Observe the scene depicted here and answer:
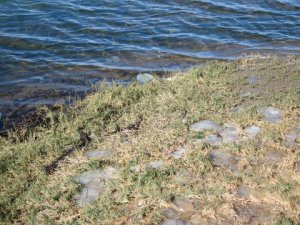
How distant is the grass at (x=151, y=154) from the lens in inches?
165

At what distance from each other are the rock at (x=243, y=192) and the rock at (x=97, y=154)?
5.18ft

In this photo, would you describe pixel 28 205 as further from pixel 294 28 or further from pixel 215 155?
pixel 294 28

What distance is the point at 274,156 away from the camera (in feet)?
16.2

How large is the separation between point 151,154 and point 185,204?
0.91 m

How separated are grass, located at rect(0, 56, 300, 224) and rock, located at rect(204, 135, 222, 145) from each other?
0.39 ft

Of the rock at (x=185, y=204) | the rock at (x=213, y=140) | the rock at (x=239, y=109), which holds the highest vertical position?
the rock at (x=239, y=109)

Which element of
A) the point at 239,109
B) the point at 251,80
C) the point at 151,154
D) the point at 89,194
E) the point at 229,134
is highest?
the point at 251,80

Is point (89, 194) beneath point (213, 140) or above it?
beneath

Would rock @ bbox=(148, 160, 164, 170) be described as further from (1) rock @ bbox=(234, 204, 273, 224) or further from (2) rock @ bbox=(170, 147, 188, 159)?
(1) rock @ bbox=(234, 204, 273, 224)

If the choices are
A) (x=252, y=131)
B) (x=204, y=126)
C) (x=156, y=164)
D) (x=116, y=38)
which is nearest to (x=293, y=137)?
(x=252, y=131)

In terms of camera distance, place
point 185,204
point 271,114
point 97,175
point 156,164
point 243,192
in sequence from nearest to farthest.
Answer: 1. point 185,204
2. point 243,192
3. point 97,175
4. point 156,164
5. point 271,114

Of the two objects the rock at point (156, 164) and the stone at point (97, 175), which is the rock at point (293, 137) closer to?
the rock at point (156, 164)

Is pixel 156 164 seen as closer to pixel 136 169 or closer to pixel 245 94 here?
pixel 136 169

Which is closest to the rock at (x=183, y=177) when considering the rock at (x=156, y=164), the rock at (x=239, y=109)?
the rock at (x=156, y=164)
